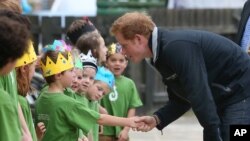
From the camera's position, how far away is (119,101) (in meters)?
8.70

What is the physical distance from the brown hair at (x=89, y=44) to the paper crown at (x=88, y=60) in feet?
0.14

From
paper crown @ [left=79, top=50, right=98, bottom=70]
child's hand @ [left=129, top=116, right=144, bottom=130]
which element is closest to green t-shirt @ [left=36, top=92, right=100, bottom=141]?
child's hand @ [left=129, top=116, right=144, bottom=130]

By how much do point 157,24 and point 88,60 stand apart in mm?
7687

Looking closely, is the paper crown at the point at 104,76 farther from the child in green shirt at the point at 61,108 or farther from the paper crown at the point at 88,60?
the child in green shirt at the point at 61,108

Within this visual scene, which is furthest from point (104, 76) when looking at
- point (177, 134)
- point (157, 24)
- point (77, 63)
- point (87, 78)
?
point (157, 24)

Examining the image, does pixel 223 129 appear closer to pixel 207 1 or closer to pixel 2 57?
pixel 2 57

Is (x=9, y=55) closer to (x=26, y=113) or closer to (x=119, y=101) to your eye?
(x=26, y=113)

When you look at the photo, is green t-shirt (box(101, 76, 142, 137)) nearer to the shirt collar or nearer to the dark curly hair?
the shirt collar

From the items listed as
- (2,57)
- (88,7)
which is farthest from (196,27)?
(2,57)

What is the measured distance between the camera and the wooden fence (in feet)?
47.7

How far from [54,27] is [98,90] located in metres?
7.15

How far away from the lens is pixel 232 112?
245 inches

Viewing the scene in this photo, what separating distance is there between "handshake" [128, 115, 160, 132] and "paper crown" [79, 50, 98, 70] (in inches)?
31.0

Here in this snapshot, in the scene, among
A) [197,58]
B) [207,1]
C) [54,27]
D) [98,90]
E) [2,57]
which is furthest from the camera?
[207,1]
